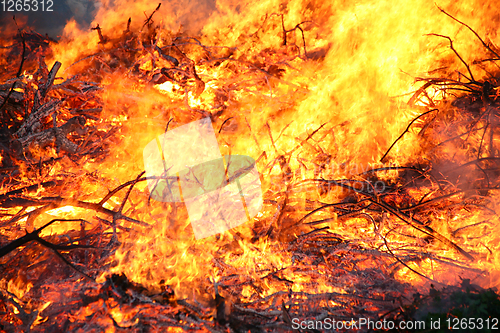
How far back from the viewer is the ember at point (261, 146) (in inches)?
105

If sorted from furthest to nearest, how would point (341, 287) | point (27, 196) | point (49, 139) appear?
point (49, 139)
point (27, 196)
point (341, 287)

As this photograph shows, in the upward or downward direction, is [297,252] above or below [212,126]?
below

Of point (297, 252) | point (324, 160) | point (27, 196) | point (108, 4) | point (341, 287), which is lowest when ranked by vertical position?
point (341, 287)

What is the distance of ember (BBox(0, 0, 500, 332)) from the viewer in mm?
2664

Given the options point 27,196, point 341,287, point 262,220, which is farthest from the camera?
point 262,220

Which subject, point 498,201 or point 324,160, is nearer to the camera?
point 498,201

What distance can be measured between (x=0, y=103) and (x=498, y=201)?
5806 millimetres

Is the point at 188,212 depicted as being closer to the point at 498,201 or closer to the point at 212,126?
the point at 212,126

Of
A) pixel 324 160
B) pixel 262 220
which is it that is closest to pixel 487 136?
pixel 324 160

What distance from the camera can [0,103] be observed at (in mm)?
2881

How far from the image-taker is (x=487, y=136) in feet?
10.5

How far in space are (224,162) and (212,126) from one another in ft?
1.62

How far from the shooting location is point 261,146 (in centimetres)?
328

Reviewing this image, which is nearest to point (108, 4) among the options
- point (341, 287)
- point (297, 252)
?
point (297, 252)
